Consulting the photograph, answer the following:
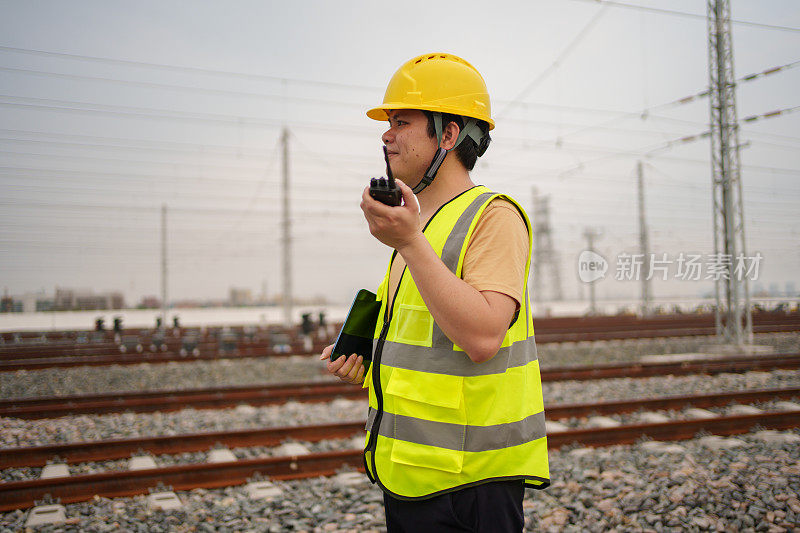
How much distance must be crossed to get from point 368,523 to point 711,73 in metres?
15.5

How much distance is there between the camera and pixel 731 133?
14.8 m

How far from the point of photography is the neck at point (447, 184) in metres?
1.53

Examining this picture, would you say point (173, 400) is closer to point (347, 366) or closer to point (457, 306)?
point (347, 366)

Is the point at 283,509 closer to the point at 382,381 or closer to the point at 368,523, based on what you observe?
the point at 368,523

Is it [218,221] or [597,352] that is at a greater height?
[218,221]

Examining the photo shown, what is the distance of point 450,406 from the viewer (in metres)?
1.31

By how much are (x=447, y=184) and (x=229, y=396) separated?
8.58 m

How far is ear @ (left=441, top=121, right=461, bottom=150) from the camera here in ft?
4.88

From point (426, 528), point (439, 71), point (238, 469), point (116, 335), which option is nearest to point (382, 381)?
point (426, 528)

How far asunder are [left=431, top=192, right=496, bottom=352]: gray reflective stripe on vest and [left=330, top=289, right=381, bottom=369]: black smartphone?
337 millimetres

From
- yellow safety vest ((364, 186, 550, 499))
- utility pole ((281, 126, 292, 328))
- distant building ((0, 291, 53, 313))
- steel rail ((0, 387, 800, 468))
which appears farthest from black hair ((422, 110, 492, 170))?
utility pole ((281, 126, 292, 328))

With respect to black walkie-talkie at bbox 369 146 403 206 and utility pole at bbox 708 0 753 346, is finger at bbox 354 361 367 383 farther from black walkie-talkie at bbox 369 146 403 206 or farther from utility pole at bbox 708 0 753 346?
utility pole at bbox 708 0 753 346

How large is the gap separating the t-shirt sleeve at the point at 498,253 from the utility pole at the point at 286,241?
20936mm

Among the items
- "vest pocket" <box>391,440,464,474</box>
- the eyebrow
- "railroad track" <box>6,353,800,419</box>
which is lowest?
"railroad track" <box>6,353,800,419</box>
